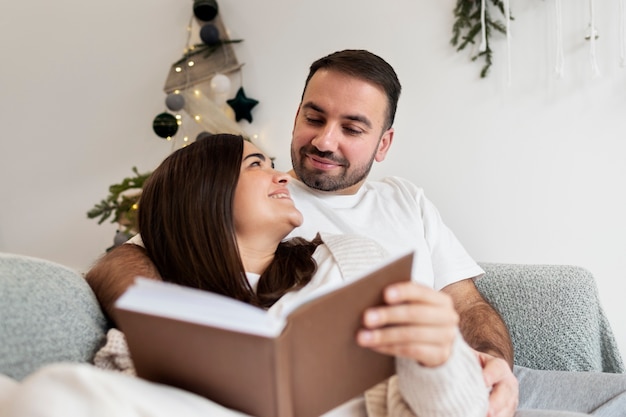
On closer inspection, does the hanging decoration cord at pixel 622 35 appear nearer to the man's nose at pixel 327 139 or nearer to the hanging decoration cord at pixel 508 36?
the hanging decoration cord at pixel 508 36

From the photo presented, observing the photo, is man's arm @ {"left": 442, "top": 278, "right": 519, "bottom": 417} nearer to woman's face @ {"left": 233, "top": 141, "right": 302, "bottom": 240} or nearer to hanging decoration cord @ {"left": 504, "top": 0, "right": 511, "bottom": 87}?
woman's face @ {"left": 233, "top": 141, "right": 302, "bottom": 240}

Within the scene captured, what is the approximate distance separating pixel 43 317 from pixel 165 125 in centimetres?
149

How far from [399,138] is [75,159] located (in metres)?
1.58

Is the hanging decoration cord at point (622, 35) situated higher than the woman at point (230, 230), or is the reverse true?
the hanging decoration cord at point (622, 35)

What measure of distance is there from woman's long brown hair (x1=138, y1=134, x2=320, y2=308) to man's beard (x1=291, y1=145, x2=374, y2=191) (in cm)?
36

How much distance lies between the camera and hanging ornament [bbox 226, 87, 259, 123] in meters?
2.21

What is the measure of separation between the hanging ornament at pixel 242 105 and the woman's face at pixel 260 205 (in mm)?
1135

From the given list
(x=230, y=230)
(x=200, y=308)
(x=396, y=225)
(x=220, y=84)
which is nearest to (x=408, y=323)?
(x=200, y=308)

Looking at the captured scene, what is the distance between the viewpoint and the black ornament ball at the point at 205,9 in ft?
7.34

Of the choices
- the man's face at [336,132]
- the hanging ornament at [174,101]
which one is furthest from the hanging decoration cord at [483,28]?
the hanging ornament at [174,101]

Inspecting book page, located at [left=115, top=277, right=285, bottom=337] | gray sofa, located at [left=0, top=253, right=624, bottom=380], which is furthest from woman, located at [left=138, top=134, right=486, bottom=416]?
book page, located at [left=115, top=277, right=285, bottom=337]

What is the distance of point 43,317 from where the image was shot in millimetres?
803

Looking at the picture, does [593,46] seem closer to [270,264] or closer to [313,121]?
[313,121]

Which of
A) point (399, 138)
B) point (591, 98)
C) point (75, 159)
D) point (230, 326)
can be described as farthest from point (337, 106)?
point (75, 159)
